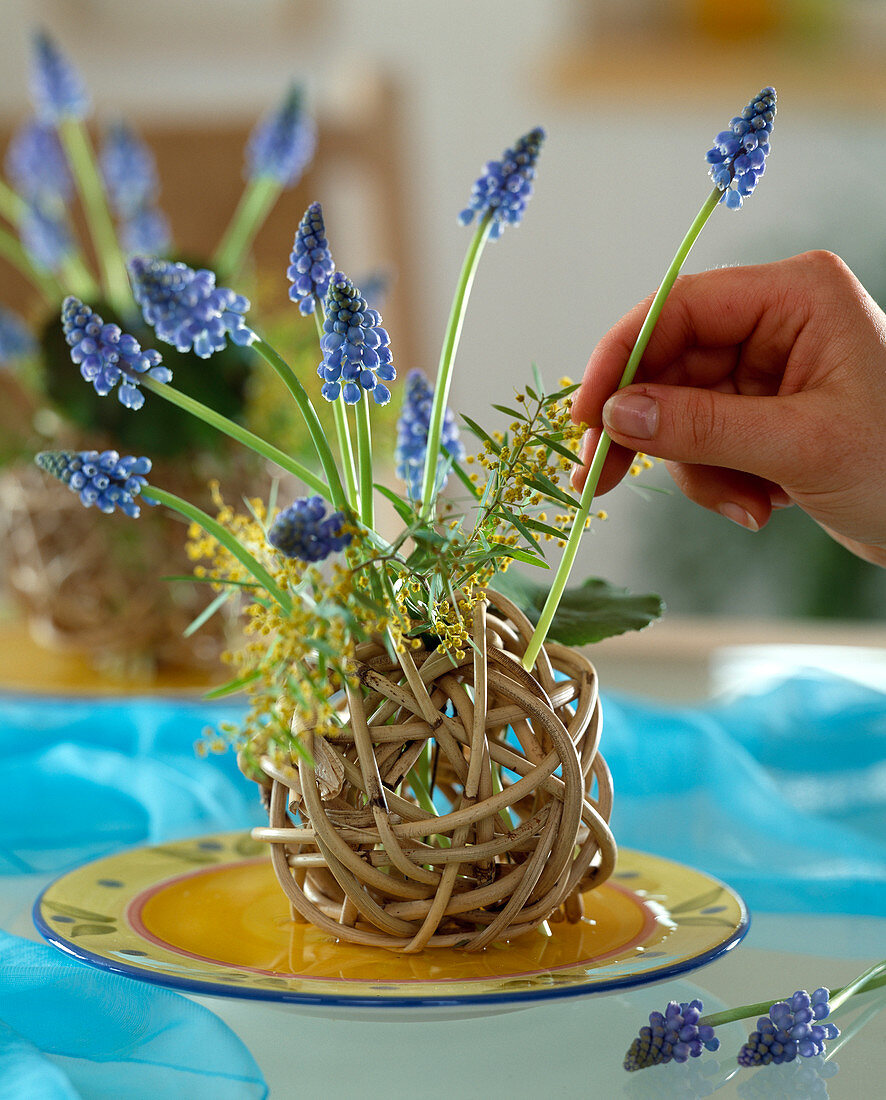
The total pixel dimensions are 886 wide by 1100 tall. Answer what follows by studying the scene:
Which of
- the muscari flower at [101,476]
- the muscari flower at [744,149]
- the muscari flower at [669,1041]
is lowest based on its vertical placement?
the muscari flower at [669,1041]

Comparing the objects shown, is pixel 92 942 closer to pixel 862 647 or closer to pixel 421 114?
pixel 862 647

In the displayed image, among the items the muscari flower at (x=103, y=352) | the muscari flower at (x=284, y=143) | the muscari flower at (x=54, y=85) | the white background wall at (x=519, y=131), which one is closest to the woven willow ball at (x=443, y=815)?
the muscari flower at (x=103, y=352)

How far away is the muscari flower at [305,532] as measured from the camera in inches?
13.7

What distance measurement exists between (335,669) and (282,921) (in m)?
0.13

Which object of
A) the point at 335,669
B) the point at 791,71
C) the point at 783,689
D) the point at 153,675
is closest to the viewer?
the point at 335,669

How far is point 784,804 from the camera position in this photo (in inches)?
26.2

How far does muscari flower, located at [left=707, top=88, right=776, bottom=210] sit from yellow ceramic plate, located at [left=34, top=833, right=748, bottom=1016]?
25 centimetres

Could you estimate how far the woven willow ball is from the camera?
396 mm

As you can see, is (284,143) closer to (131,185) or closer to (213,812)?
(131,185)

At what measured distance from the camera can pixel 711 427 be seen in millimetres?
457

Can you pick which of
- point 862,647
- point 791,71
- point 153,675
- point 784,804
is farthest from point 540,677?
point 791,71

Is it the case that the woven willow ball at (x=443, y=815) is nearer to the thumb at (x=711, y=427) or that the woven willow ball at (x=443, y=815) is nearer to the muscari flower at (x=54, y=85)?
the thumb at (x=711, y=427)

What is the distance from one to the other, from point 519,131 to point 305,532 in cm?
295

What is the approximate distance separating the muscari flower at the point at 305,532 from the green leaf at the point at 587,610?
11cm
